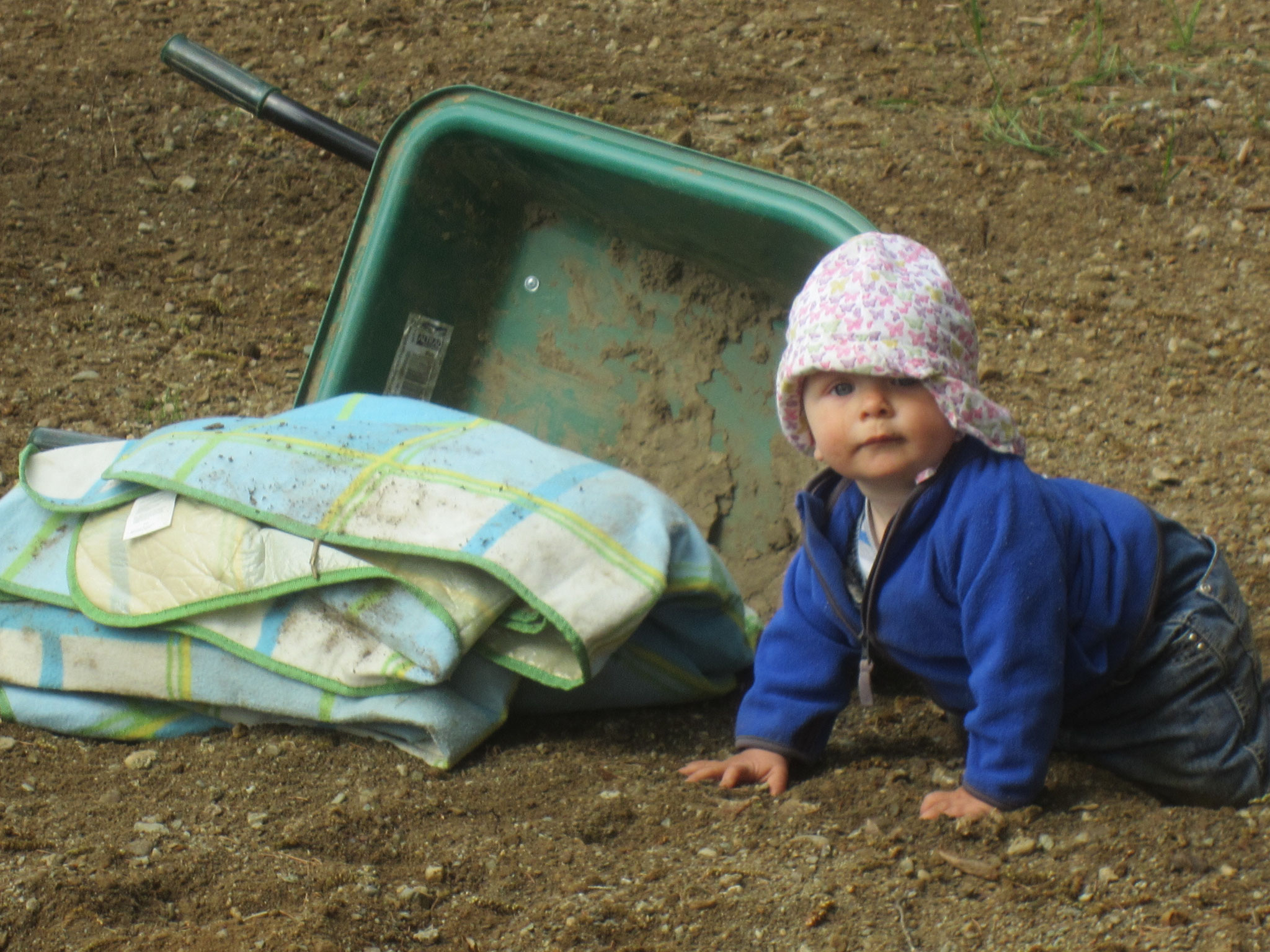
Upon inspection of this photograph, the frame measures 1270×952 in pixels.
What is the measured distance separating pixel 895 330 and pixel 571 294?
3.81 ft

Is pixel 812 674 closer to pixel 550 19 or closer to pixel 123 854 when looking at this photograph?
pixel 123 854

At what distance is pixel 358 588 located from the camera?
5.14 feet

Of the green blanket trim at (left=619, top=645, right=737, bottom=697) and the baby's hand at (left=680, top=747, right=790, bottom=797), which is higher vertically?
the green blanket trim at (left=619, top=645, right=737, bottom=697)

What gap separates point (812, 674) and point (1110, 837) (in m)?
0.39

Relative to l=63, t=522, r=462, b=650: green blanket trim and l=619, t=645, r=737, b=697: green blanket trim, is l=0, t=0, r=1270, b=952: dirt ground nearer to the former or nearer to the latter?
l=619, t=645, r=737, b=697: green blanket trim

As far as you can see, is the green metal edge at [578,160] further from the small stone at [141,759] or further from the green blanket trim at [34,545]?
the small stone at [141,759]

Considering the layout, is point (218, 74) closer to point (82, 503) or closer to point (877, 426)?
point (82, 503)

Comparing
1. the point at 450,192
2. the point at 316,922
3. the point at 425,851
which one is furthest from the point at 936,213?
the point at 316,922

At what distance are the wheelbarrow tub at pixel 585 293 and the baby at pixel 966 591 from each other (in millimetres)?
621

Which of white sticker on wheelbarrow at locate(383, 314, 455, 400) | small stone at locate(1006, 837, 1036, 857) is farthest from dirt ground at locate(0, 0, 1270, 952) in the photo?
white sticker on wheelbarrow at locate(383, 314, 455, 400)

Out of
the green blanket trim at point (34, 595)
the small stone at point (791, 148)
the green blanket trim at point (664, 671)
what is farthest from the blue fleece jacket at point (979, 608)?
the small stone at point (791, 148)

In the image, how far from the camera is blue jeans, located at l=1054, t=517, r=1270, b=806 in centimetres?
143

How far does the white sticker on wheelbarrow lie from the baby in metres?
0.97

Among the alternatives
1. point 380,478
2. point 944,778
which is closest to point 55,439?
point 380,478
